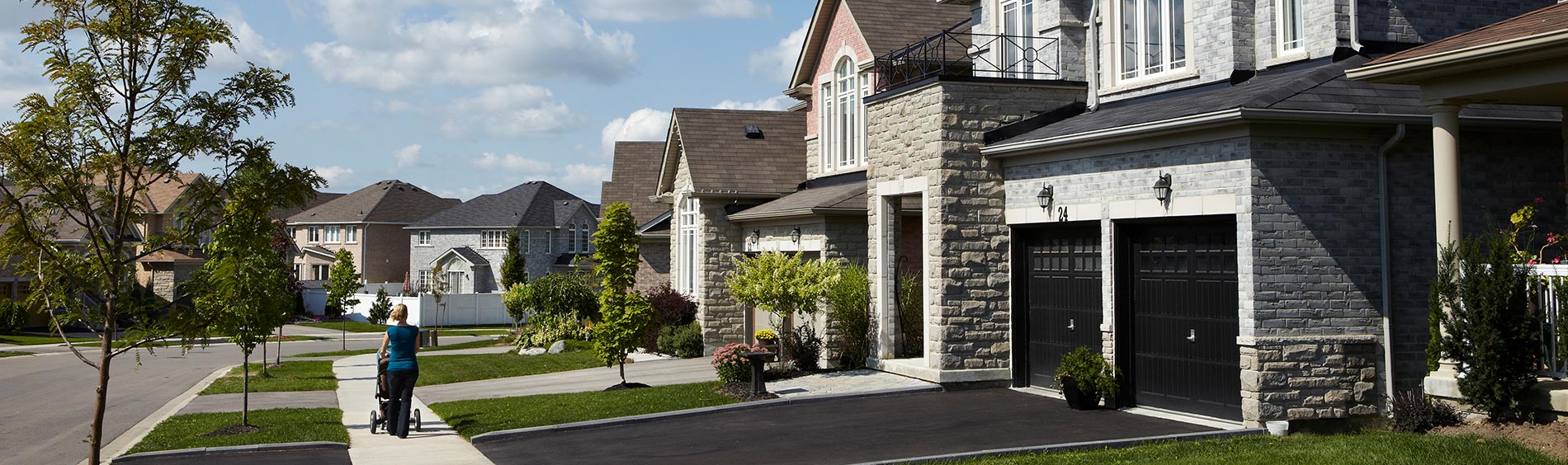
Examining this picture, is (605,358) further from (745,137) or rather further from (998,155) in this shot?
(745,137)

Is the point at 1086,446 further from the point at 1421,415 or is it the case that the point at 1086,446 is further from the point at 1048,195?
the point at 1048,195

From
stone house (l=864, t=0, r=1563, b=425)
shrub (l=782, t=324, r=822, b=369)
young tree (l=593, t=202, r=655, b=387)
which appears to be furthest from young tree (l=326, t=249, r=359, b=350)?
stone house (l=864, t=0, r=1563, b=425)

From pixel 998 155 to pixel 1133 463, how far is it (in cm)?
702

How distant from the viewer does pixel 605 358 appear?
19.0 meters

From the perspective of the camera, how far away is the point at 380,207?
2916 inches

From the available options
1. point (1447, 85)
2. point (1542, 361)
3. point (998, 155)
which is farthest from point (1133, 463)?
point (998, 155)

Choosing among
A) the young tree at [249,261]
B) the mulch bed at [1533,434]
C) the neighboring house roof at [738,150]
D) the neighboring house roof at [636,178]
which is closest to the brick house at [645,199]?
the neighboring house roof at [636,178]

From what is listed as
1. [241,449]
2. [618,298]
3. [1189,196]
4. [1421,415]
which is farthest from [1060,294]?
[241,449]

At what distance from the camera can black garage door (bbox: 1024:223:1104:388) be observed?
1524 centimetres

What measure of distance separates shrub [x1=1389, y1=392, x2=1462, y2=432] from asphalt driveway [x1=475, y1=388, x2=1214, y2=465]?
1976 millimetres

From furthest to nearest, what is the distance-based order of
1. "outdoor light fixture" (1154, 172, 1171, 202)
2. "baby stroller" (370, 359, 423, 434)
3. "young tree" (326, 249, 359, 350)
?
"young tree" (326, 249, 359, 350), "baby stroller" (370, 359, 423, 434), "outdoor light fixture" (1154, 172, 1171, 202)

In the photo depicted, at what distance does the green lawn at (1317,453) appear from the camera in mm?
9227

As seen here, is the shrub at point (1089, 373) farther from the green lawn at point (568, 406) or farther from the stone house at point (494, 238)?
the stone house at point (494, 238)

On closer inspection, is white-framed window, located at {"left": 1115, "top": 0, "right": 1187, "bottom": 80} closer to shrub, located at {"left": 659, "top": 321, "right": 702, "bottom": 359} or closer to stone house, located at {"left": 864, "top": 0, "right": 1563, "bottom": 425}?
stone house, located at {"left": 864, "top": 0, "right": 1563, "bottom": 425}
